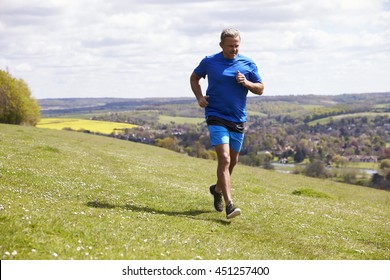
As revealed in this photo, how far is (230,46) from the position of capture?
12703 mm

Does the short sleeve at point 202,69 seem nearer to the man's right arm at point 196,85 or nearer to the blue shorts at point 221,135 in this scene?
the man's right arm at point 196,85

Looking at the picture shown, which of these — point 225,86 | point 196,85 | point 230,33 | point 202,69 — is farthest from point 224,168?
point 230,33

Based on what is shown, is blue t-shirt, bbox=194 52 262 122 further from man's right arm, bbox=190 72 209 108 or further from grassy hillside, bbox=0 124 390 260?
grassy hillside, bbox=0 124 390 260

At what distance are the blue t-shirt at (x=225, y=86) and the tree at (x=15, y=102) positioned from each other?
88.9 metres

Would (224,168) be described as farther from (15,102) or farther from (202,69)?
(15,102)

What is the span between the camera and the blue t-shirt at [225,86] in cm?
1293

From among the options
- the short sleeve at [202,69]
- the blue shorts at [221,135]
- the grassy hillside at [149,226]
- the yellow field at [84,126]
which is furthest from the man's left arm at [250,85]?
the yellow field at [84,126]

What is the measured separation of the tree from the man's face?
8923 centimetres

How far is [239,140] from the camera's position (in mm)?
13430

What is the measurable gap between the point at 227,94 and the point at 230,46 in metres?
1.33

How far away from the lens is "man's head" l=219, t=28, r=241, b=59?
12.6 m
